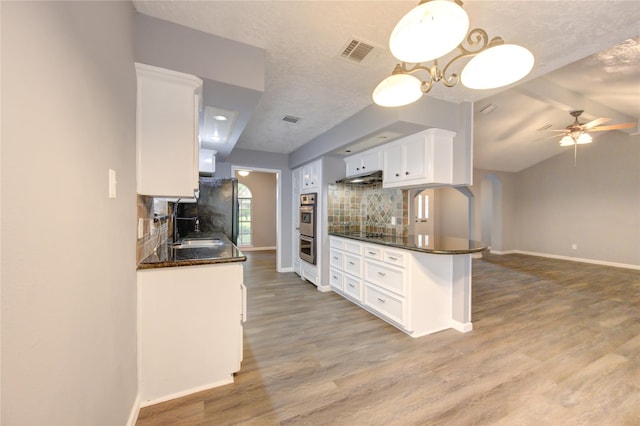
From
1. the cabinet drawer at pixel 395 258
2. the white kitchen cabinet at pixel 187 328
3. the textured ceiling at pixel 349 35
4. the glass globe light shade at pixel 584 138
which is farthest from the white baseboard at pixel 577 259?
the white kitchen cabinet at pixel 187 328

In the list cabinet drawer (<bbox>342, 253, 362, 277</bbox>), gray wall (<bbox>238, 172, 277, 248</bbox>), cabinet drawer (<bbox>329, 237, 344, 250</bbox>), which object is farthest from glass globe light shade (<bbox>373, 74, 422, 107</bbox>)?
gray wall (<bbox>238, 172, 277, 248</bbox>)

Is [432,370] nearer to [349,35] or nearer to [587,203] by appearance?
[349,35]

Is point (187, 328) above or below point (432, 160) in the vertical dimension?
below

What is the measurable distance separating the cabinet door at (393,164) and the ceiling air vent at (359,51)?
4.38 feet

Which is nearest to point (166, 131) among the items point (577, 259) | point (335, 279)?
point (335, 279)

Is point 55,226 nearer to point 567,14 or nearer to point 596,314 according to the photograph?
point 567,14

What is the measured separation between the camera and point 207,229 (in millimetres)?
3939

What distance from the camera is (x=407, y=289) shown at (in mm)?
2559

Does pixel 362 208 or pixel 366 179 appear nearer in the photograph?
pixel 366 179

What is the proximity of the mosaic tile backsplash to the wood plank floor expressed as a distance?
4.03 feet

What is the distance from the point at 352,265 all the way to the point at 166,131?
103 inches

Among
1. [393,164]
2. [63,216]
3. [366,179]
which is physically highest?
[393,164]

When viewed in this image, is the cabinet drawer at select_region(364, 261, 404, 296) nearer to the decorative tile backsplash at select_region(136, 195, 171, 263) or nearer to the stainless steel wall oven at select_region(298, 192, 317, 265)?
the stainless steel wall oven at select_region(298, 192, 317, 265)

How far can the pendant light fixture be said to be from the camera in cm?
97
